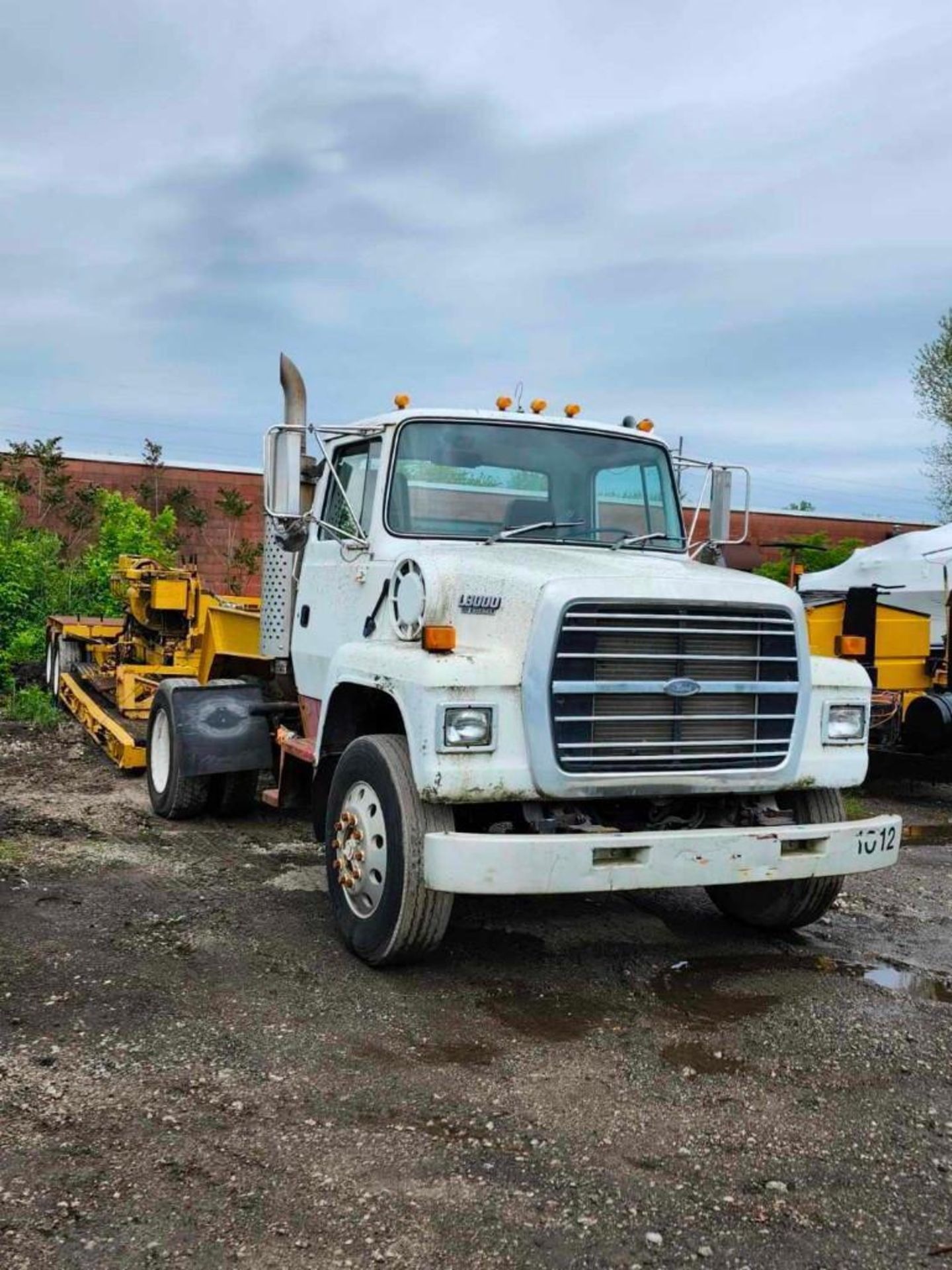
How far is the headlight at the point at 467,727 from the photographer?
4.52 m

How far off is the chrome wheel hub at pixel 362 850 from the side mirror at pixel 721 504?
278cm

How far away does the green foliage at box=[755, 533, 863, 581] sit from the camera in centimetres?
2212

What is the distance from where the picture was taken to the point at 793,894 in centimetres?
560

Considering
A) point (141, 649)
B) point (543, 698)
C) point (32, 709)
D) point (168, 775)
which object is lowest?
point (32, 709)

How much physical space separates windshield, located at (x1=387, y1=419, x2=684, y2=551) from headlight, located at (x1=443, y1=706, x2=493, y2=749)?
55.3 inches

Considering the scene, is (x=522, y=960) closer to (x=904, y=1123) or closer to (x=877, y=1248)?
(x=904, y=1123)

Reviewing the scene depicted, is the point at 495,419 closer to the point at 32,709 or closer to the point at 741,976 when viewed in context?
the point at 741,976

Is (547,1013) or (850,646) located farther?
(850,646)

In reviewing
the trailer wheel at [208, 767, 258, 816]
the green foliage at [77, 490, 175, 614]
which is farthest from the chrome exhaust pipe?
the green foliage at [77, 490, 175, 614]

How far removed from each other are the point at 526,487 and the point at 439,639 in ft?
5.07

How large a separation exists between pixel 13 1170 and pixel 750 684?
3282 millimetres

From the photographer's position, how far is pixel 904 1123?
3791 millimetres

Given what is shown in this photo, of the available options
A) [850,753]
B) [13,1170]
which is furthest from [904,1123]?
[13,1170]

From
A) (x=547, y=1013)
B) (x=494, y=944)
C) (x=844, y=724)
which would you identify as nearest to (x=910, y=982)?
(x=844, y=724)
